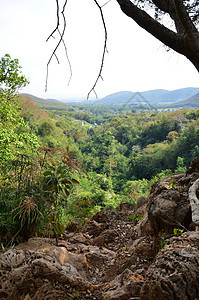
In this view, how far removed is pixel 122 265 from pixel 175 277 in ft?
3.35

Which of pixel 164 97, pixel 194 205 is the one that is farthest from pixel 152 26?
pixel 164 97

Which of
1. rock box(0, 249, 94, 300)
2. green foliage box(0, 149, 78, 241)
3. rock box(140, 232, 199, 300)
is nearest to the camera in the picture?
rock box(140, 232, 199, 300)

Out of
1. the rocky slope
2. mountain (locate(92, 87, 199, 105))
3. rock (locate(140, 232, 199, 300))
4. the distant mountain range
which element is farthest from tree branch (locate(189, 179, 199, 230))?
mountain (locate(92, 87, 199, 105))

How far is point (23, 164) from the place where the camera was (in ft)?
7.38

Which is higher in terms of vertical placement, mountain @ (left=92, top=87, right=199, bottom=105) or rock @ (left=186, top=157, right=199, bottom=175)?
mountain @ (left=92, top=87, right=199, bottom=105)

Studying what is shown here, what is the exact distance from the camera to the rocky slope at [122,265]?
3.47 ft

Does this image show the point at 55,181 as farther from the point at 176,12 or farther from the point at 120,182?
the point at 120,182

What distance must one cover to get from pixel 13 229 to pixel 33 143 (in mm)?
5106

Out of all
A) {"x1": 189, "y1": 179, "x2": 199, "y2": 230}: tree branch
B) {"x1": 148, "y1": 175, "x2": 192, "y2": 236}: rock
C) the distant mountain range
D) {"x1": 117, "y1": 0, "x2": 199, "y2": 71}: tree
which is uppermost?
the distant mountain range

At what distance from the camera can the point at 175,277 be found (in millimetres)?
1031

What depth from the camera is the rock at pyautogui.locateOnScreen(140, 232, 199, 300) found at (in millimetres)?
998

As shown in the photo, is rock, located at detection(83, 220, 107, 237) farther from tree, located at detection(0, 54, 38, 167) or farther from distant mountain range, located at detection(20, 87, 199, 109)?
distant mountain range, located at detection(20, 87, 199, 109)

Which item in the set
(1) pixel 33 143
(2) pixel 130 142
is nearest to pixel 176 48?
(1) pixel 33 143

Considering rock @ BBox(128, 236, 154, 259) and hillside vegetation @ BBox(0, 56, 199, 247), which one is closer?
rock @ BBox(128, 236, 154, 259)
